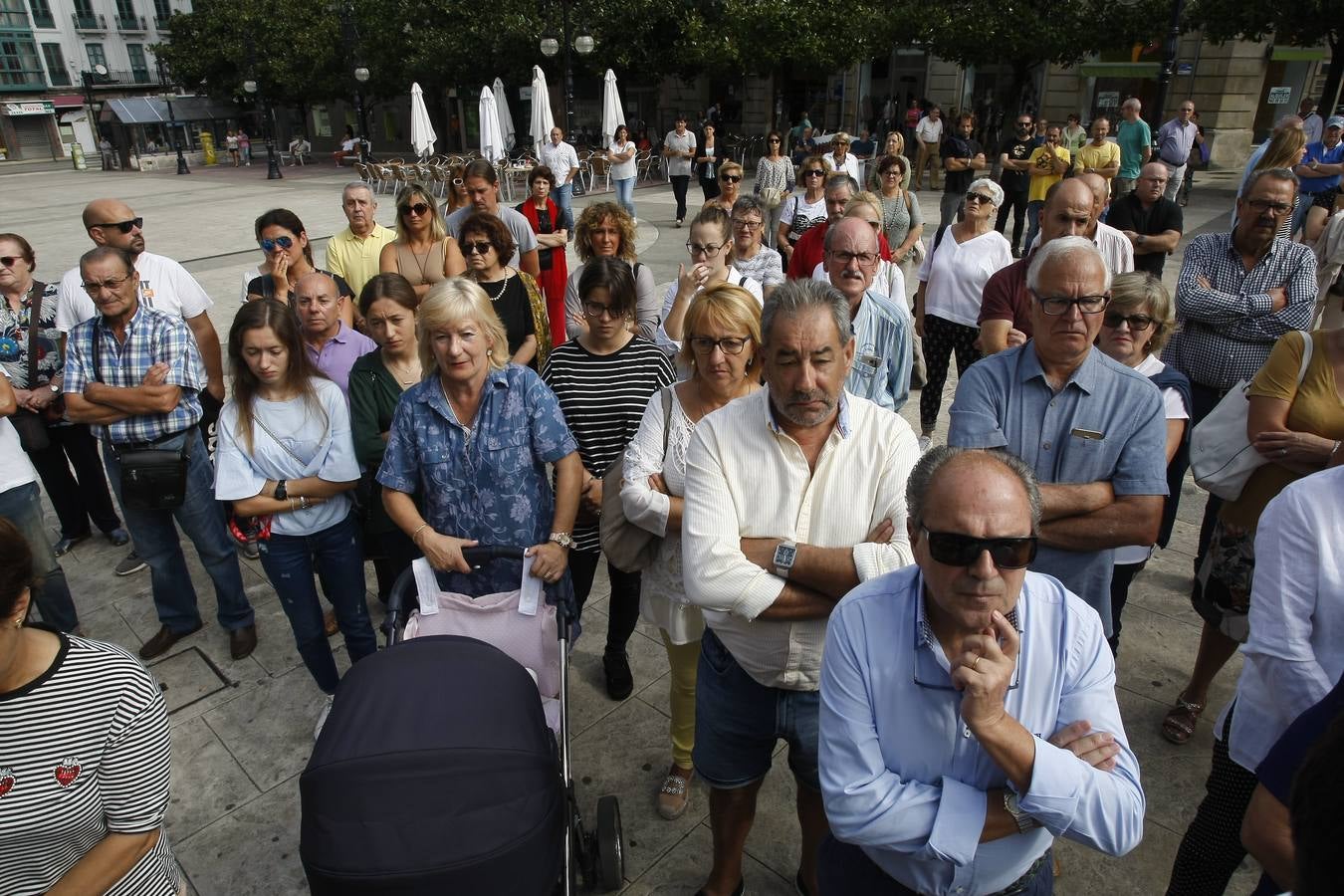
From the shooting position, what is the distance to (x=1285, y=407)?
109 inches

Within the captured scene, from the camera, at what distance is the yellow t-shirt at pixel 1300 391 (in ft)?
8.89

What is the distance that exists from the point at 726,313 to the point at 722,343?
0.11 metres

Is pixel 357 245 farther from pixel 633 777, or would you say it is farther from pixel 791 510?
pixel 791 510

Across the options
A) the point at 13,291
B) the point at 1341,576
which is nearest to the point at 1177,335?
the point at 1341,576

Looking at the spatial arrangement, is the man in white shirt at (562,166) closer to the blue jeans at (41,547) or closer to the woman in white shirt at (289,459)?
the blue jeans at (41,547)

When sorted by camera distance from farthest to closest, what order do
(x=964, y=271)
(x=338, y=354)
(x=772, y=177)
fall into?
(x=772, y=177)
(x=964, y=271)
(x=338, y=354)

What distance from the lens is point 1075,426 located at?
256 centimetres

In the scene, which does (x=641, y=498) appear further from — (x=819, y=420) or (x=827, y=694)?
(x=827, y=694)

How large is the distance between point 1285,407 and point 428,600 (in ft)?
10.1

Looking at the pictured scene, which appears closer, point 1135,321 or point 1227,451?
point 1227,451

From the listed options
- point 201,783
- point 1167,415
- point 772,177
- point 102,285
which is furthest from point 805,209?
point 201,783

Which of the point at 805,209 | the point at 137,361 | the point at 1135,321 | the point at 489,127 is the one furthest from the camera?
the point at 489,127

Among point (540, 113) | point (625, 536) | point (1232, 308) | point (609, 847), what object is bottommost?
point (609, 847)

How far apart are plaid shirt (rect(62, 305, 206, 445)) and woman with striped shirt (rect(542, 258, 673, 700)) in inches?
74.9
